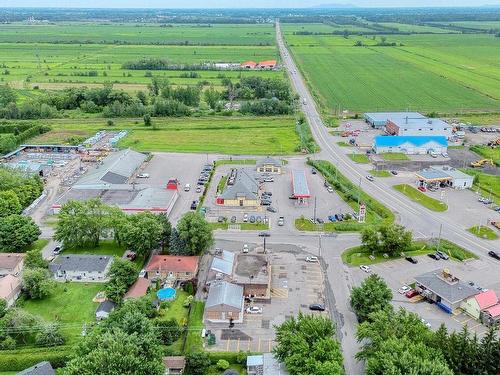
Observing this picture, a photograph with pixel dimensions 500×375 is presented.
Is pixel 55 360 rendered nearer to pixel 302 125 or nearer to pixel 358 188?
pixel 358 188

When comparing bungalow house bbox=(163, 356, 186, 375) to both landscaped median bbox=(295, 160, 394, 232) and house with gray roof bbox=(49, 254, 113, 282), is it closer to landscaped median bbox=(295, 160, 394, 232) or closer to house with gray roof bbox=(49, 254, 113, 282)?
house with gray roof bbox=(49, 254, 113, 282)

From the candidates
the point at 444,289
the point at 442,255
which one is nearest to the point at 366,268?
the point at 444,289

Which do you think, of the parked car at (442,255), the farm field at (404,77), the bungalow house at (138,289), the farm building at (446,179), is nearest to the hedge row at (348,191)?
the parked car at (442,255)

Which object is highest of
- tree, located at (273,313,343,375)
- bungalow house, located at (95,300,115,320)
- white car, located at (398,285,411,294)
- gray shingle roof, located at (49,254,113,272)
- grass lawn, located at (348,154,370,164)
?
tree, located at (273,313,343,375)


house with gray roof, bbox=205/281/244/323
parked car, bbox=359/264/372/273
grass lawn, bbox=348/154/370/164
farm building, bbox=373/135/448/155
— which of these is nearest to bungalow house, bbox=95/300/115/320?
house with gray roof, bbox=205/281/244/323

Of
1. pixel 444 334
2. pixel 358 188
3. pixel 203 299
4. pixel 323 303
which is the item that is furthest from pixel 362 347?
pixel 358 188

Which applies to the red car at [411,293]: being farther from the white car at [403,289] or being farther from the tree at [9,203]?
the tree at [9,203]

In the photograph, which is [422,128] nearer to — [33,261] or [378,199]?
[378,199]
